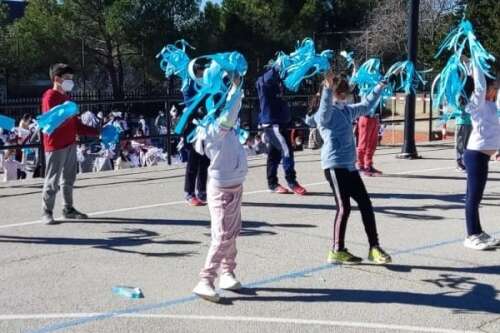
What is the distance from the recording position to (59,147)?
25.7 ft

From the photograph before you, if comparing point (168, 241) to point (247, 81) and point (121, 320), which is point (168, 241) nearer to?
point (121, 320)

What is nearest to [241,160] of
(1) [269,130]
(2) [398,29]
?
(1) [269,130]

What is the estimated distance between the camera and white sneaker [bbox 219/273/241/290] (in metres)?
5.47

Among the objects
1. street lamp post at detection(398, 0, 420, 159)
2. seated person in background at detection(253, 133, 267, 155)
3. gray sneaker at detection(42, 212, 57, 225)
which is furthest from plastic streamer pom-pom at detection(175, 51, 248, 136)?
seated person in background at detection(253, 133, 267, 155)

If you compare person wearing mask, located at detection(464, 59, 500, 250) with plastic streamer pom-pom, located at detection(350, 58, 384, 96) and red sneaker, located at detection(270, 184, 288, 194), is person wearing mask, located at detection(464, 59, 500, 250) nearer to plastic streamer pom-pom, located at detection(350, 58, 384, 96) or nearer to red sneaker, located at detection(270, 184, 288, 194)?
plastic streamer pom-pom, located at detection(350, 58, 384, 96)

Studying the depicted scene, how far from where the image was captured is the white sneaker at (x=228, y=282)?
18.0ft

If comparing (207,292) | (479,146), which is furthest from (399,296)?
(479,146)

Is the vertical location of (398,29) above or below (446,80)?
above

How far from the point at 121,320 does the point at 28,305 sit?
781mm

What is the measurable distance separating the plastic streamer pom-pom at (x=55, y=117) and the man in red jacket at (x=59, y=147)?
189mm

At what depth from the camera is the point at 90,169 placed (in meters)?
16.5

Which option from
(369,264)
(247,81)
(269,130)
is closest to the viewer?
(369,264)

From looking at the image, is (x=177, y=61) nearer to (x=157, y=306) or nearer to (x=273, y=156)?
(x=273, y=156)

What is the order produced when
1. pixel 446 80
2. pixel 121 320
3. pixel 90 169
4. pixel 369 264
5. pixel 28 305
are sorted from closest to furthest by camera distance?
pixel 121 320
pixel 28 305
pixel 369 264
pixel 446 80
pixel 90 169
